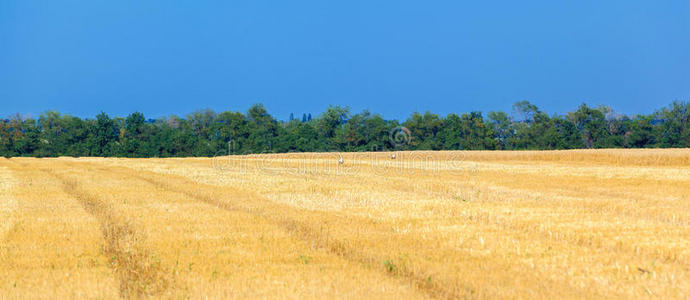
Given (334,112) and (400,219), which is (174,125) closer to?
(334,112)

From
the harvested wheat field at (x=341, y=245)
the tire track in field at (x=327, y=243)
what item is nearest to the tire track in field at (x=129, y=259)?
the harvested wheat field at (x=341, y=245)

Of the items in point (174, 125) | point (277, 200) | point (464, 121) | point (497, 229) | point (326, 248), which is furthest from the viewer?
point (174, 125)

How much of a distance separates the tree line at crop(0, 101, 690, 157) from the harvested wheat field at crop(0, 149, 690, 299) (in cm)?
7264

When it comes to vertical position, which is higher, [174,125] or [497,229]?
[174,125]

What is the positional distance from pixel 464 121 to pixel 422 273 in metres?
91.0

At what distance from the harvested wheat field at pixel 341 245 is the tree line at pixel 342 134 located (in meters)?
72.6

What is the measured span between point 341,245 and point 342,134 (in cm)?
8563

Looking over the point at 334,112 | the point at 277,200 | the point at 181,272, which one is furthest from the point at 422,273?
the point at 334,112

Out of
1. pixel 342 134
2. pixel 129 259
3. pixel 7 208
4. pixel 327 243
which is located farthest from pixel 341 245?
pixel 342 134

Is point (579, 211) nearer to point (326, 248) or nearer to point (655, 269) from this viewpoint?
point (655, 269)

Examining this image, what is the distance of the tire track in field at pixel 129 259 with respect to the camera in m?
7.84

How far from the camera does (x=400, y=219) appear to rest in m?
13.7

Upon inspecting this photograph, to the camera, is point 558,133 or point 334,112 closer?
point 558,133

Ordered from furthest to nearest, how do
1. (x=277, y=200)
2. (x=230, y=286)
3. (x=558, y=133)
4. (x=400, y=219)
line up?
(x=558, y=133) < (x=277, y=200) < (x=400, y=219) < (x=230, y=286)
